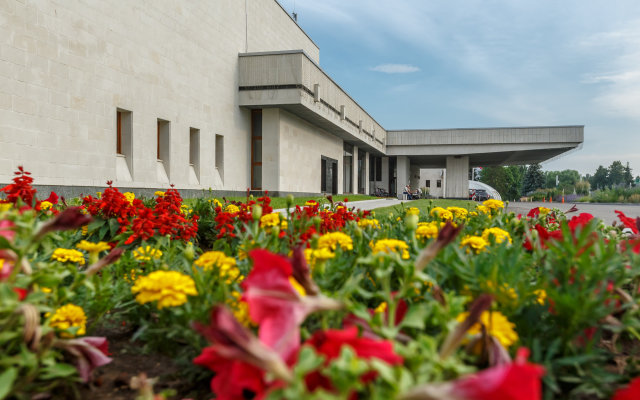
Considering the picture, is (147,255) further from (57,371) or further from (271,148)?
(271,148)

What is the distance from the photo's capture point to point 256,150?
1978cm

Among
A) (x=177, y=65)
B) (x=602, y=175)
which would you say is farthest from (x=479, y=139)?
(x=602, y=175)

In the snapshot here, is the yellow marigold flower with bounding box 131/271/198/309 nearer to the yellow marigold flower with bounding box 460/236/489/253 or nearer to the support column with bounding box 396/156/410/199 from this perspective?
the yellow marigold flower with bounding box 460/236/489/253

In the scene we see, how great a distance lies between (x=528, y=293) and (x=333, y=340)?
0.70 m

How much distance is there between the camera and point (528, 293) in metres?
1.13

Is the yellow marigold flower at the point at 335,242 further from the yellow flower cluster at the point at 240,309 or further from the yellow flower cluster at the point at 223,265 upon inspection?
the yellow flower cluster at the point at 240,309

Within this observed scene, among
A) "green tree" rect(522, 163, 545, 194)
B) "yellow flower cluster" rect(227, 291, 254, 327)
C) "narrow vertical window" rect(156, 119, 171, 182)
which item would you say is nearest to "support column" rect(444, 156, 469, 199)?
"narrow vertical window" rect(156, 119, 171, 182)

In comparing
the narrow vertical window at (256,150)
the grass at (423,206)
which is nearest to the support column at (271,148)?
the narrow vertical window at (256,150)

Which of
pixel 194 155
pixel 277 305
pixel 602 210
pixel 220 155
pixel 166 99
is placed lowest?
pixel 602 210

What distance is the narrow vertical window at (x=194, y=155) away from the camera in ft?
52.7

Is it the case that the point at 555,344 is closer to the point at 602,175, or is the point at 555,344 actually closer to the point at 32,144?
the point at 32,144

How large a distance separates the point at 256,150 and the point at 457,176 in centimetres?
2420

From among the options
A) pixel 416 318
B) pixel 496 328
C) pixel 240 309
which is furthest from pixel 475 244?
pixel 240 309

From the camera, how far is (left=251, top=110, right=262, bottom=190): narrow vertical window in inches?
774
